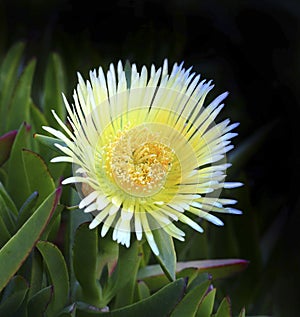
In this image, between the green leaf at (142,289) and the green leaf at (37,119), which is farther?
the green leaf at (37,119)

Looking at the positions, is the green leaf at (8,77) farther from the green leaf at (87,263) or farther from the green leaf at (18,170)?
the green leaf at (87,263)

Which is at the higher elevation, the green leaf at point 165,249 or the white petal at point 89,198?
the white petal at point 89,198

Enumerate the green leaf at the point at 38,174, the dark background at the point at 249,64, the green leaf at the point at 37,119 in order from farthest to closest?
1. the dark background at the point at 249,64
2. the green leaf at the point at 37,119
3. the green leaf at the point at 38,174

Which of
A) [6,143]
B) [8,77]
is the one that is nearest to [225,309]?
[6,143]

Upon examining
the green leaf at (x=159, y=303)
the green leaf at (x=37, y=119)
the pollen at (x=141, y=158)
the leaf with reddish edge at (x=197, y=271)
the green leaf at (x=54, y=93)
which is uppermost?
the green leaf at (x=54, y=93)

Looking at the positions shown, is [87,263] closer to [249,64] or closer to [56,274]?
[56,274]

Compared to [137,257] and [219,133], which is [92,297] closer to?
[137,257]

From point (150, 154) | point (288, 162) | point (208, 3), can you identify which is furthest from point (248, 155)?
point (150, 154)

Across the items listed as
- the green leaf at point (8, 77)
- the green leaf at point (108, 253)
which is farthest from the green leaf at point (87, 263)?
the green leaf at point (8, 77)

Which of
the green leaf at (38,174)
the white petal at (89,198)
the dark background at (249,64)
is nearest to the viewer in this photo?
the white petal at (89,198)
